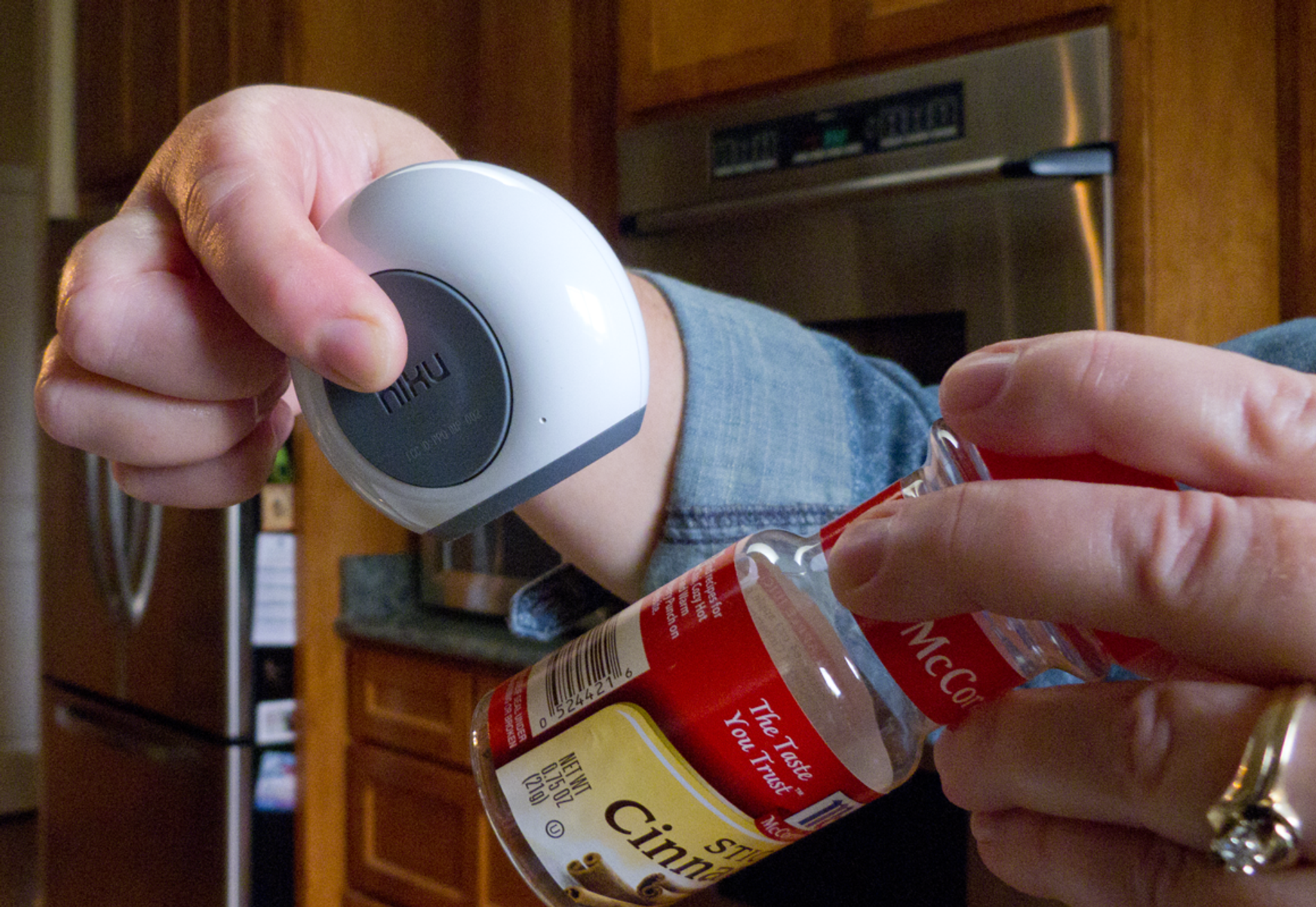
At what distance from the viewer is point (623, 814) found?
1.20 ft

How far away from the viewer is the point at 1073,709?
313 mm

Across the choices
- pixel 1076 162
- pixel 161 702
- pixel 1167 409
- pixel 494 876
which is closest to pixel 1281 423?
pixel 1167 409

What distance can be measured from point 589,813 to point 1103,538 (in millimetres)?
207

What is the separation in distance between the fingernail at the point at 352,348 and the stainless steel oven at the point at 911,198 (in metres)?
0.99

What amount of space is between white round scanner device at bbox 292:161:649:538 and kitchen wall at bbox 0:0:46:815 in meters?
3.28

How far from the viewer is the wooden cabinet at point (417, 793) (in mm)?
1468

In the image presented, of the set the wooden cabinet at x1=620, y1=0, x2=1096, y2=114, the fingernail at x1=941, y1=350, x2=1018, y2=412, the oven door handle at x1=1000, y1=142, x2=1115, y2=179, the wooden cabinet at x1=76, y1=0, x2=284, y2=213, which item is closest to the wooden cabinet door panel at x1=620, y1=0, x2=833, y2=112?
the wooden cabinet at x1=620, y1=0, x2=1096, y2=114

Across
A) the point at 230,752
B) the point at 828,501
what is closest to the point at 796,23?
the point at 828,501

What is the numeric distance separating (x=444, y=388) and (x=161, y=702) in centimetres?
171

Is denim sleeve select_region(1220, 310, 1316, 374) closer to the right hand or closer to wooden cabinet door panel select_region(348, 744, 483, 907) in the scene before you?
the right hand

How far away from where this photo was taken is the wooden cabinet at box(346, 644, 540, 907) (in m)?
1.47

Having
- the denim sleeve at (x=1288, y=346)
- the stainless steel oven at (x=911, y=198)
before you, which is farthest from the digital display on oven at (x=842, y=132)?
the denim sleeve at (x=1288, y=346)

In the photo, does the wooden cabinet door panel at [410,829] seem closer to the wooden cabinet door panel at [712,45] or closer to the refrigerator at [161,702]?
the refrigerator at [161,702]

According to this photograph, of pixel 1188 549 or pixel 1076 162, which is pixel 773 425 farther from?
pixel 1076 162
